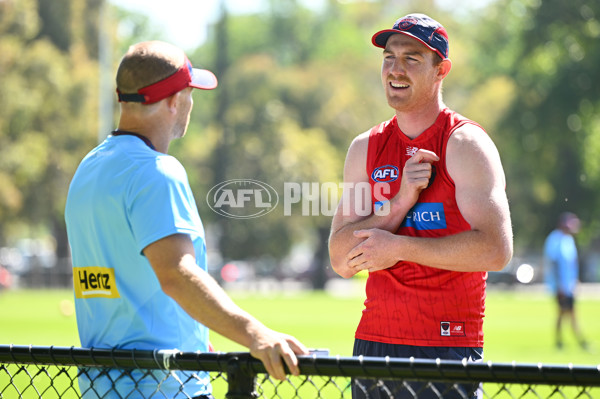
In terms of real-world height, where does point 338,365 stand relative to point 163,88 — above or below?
below

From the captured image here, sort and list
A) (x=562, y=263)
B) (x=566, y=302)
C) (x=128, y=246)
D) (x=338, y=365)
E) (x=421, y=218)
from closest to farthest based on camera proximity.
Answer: (x=338, y=365), (x=128, y=246), (x=421, y=218), (x=566, y=302), (x=562, y=263)

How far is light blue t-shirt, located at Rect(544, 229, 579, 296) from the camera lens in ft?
49.1

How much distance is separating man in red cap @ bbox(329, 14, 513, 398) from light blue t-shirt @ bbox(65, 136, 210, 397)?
A: 871mm

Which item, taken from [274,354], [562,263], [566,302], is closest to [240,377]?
[274,354]

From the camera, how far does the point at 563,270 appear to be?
49.7ft

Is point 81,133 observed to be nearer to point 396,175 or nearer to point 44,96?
point 44,96

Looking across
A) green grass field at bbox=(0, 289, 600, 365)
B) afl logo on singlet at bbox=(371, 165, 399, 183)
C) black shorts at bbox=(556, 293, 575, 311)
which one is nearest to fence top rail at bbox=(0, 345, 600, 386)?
afl logo on singlet at bbox=(371, 165, 399, 183)

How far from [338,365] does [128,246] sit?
844 millimetres

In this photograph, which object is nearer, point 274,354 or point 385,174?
point 274,354

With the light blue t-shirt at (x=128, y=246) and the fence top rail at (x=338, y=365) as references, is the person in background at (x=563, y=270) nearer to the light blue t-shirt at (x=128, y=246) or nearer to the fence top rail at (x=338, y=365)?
the light blue t-shirt at (x=128, y=246)

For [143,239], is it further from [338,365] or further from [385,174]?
→ [385,174]

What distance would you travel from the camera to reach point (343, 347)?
578 inches

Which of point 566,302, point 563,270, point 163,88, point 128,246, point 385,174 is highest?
point 163,88

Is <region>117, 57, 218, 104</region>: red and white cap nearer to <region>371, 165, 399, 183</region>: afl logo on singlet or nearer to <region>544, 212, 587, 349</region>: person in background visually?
<region>371, 165, 399, 183</region>: afl logo on singlet
